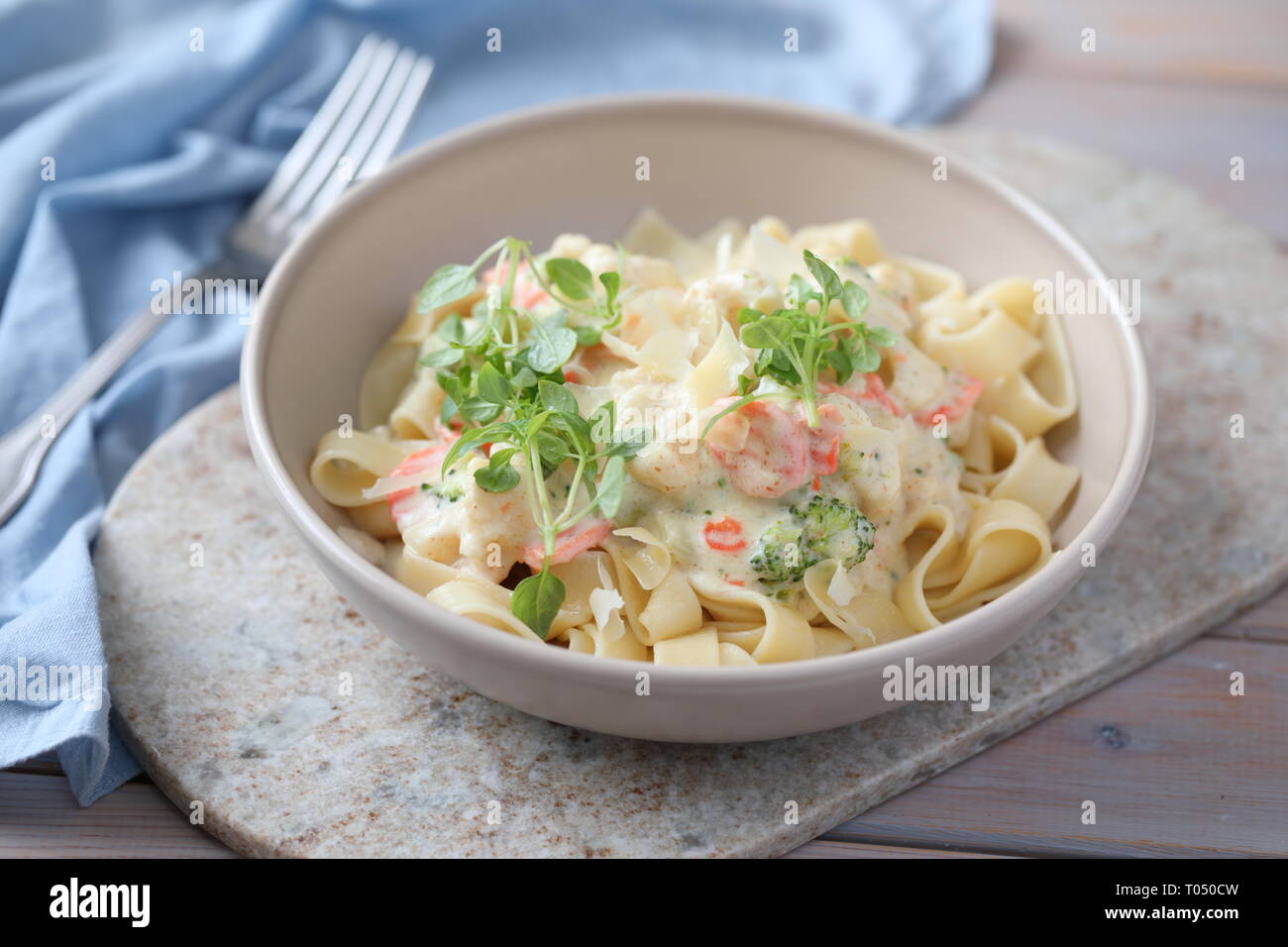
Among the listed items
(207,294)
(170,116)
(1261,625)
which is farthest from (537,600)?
(170,116)

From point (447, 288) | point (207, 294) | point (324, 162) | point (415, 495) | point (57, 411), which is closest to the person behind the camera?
point (415, 495)

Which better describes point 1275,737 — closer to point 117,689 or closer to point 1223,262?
point 1223,262

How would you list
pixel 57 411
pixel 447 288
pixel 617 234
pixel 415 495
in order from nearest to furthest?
pixel 415 495, pixel 447 288, pixel 57 411, pixel 617 234

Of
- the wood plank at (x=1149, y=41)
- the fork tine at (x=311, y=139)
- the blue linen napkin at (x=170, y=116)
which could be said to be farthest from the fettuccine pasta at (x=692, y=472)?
the wood plank at (x=1149, y=41)

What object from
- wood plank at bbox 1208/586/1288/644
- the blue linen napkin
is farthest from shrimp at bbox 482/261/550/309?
wood plank at bbox 1208/586/1288/644

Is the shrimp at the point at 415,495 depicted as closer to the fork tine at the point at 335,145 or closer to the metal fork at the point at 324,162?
the metal fork at the point at 324,162

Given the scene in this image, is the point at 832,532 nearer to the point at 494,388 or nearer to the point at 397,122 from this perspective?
the point at 494,388

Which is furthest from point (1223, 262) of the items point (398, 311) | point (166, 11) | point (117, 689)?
point (166, 11)
